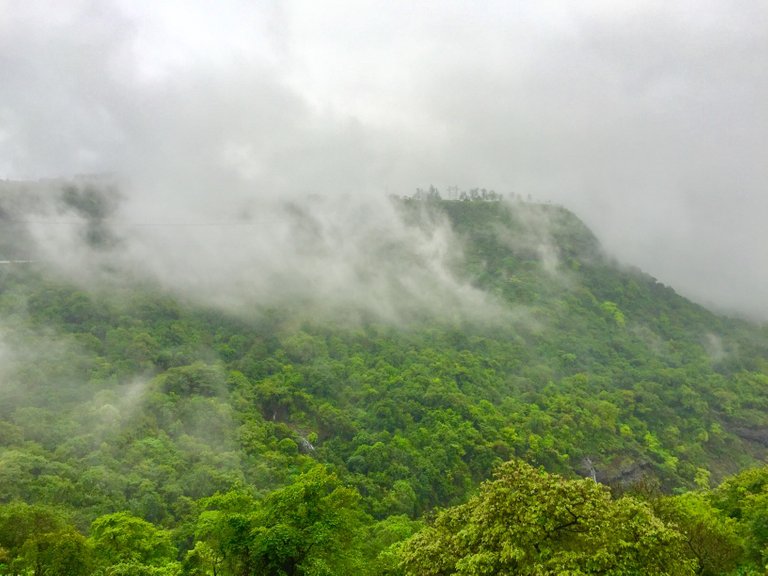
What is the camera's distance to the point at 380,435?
99250 mm

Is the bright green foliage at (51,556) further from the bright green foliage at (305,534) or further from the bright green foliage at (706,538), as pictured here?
the bright green foliage at (706,538)

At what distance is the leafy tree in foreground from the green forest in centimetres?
8

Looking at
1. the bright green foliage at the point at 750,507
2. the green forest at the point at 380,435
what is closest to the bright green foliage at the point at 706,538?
the green forest at the point at 380,435

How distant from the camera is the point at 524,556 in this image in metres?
14.3

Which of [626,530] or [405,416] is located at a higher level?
[405,416]

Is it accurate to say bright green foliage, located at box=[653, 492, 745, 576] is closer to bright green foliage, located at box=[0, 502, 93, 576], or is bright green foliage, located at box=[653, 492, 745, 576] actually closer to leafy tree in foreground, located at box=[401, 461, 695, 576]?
leafy tree in foreground, located at box=[401, 461, 695, 576]

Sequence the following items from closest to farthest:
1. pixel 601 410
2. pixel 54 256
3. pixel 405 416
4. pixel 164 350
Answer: pixel 405 416 < pixel 164 350 < pixel 601 410 < pixel 54 256

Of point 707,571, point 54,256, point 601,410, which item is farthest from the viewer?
point 54,256

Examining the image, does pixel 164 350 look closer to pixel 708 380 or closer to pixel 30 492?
pixel 30 492

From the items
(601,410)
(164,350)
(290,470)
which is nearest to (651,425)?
(601,410)

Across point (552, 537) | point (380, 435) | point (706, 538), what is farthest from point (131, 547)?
point (380, 435)

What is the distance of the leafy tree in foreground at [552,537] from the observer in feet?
46.3

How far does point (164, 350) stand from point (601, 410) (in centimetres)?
10640

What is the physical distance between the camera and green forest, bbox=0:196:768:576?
18.0 m
